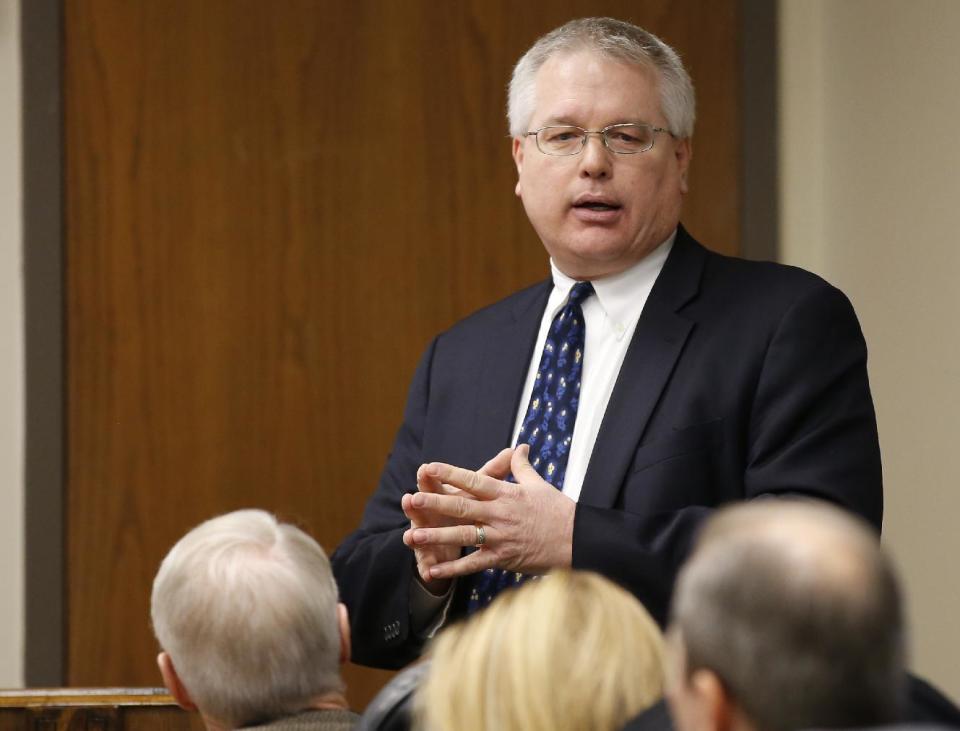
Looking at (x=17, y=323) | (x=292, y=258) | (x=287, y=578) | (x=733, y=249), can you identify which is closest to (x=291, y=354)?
(x=292, y=258)

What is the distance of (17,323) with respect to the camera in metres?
3.26

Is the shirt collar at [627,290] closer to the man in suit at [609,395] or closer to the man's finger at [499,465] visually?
the man in suit at [609,395]

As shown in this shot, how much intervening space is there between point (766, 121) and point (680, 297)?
1.26 m

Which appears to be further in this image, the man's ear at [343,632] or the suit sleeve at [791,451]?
the suit sleeve at [791,451]

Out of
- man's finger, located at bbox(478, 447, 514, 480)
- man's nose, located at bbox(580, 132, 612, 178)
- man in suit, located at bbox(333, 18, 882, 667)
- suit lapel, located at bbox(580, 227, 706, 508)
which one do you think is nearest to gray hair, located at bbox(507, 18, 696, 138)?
man in suit, located at bbox(333, 18, 882, 667)

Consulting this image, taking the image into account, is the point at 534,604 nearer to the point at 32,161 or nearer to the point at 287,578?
the point at 287,578

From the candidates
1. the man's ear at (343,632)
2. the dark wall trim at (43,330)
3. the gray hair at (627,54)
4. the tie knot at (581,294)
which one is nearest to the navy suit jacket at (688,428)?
the tie knot at (581,294)

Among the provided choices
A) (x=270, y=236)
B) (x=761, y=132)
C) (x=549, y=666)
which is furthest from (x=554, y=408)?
(x=761, y=132)

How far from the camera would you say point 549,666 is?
108 centimetres

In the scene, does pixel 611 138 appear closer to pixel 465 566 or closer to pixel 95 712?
pixel 465 566

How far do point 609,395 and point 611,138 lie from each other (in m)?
0.43

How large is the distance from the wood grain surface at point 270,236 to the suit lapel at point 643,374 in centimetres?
112

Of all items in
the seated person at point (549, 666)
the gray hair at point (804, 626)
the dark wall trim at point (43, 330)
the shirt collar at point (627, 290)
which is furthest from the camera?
the dark wall trim at point (43, 330)

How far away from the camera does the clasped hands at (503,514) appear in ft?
6.43
